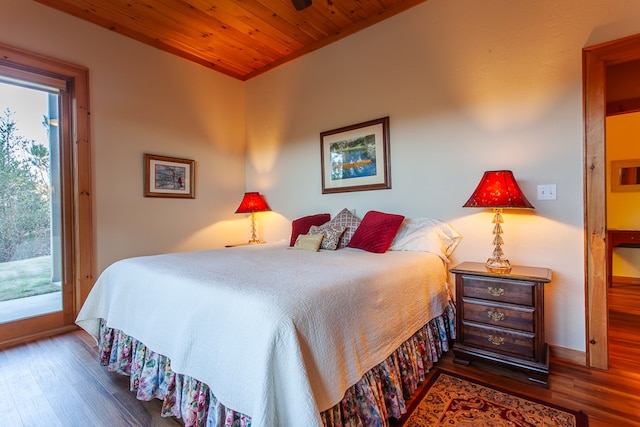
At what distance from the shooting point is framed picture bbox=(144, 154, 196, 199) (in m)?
3.19

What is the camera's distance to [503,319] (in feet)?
6.15

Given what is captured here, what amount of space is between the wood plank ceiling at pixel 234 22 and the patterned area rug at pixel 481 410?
2.97 m

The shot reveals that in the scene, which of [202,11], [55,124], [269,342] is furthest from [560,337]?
[55,124]

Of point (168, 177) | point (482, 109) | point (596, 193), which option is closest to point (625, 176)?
point (596, 193)

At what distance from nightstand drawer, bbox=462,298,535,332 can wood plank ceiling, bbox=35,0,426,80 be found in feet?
8.25

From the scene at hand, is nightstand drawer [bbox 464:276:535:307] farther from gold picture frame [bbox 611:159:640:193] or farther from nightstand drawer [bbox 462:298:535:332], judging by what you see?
gold picture frame [bbox 611:159:640:193]

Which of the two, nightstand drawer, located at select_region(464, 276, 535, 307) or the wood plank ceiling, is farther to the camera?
the wood plank ceiling

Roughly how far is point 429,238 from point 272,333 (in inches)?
66.6

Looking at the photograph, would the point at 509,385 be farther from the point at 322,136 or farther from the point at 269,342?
the point at 322,136

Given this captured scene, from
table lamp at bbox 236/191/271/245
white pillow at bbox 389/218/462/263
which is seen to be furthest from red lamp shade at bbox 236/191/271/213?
white pillow at bbox 389/218/462/263

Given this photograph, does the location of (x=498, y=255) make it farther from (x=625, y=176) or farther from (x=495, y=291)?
(x=625, y=176)

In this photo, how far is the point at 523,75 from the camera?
2164mm

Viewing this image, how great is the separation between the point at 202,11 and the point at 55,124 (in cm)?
168

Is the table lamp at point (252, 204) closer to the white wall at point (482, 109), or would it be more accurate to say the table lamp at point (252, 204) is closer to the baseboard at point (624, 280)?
the white wall at point (482, 109)
